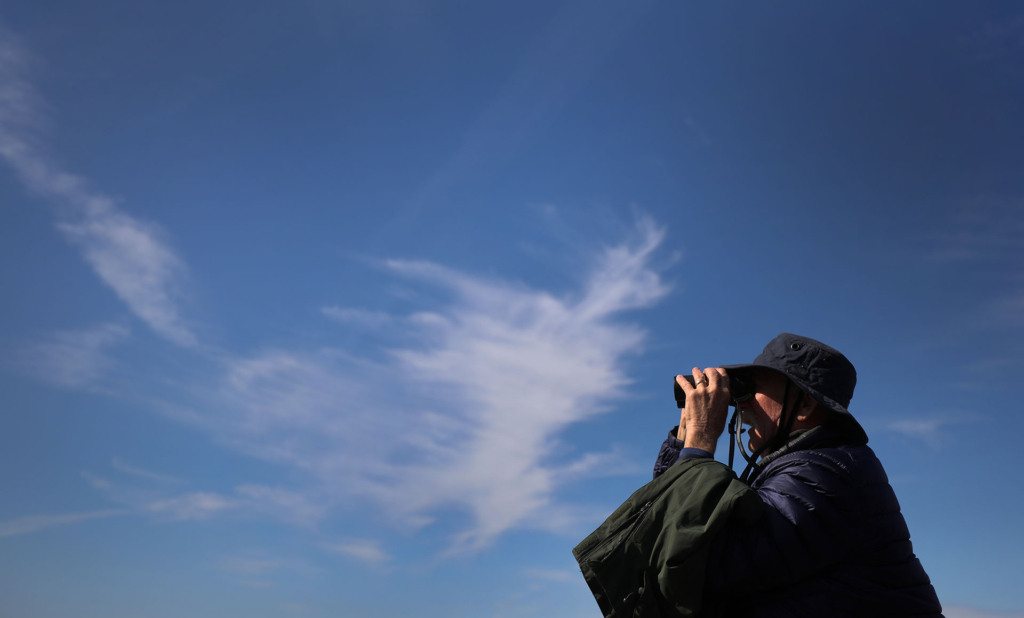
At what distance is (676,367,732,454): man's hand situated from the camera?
4.14 metres

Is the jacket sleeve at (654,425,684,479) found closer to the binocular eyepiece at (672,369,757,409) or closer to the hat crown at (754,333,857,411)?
the binocular eyepiece at (672,369,757,409)

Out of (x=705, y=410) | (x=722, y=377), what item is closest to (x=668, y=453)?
(x=705, y=410)

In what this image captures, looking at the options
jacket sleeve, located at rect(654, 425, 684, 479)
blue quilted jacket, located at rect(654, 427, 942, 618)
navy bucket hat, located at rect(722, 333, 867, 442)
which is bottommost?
blue quilted jacket, located at rect(654, 427, 942, 618)

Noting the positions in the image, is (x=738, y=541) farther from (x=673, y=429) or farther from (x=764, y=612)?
(x=673, y=429)

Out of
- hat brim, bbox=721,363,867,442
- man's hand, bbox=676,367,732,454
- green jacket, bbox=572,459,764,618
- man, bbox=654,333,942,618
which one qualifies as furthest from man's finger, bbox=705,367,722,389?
green jacket, bbox=572,459,764,618

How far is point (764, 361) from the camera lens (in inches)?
172

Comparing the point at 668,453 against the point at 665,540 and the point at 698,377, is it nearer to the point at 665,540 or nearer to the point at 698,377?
the point at 698,377

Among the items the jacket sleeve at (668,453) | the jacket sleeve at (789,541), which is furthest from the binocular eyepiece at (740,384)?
the jacket sleeve at (789,541)

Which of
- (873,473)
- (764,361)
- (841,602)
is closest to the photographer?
(841,602)

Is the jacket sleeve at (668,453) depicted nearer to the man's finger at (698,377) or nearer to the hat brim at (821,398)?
the man's finger at (698,377)

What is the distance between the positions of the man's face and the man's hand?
8.2 inches

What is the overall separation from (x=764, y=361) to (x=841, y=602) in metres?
1.47

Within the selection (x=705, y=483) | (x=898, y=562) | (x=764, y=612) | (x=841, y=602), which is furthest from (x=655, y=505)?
(x=898, y=562)

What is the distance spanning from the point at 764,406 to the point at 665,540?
51.3 inches
